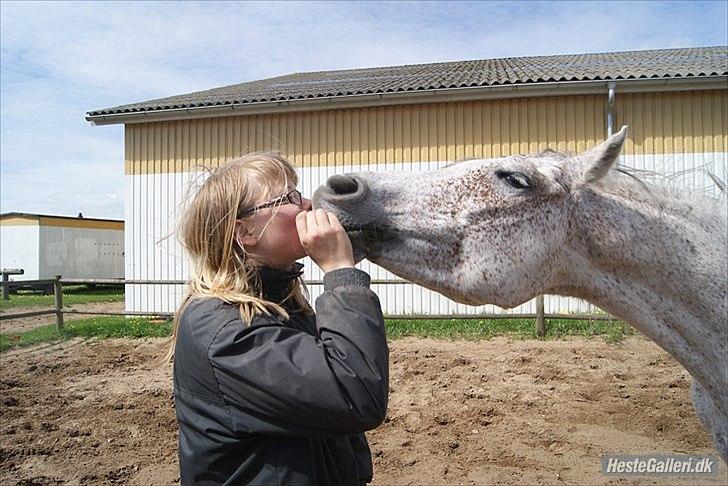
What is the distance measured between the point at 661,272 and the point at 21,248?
24.3m

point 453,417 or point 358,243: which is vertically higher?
point 358,243

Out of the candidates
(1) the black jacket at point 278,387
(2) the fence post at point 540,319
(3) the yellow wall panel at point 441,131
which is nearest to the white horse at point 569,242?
(1) the black jacket at point 278,387

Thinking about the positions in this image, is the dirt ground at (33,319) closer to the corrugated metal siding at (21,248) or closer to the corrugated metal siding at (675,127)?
the corrugated metal siding at (21,248)

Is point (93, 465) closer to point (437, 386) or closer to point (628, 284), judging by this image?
point (437, 386)

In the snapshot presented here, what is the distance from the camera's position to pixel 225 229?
5.31 feet

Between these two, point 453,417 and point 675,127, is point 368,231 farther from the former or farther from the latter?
point 675,127

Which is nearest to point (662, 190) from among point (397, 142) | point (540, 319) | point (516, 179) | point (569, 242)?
point (569, 242)

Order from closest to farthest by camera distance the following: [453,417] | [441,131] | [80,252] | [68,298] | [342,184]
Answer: [342,184]
[453,417]
[441,131]
[68,298]
[80,252]

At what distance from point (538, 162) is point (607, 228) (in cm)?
37

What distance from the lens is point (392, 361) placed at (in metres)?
7.36

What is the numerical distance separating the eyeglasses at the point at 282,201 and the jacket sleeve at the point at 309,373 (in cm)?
38

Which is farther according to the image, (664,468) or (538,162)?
(664,468)

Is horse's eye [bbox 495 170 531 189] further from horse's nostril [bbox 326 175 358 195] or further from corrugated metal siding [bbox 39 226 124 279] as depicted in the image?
corrugated metal siding [bbox 39 226 124 279]

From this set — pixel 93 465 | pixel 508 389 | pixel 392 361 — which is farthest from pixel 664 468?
pixel 93 465
